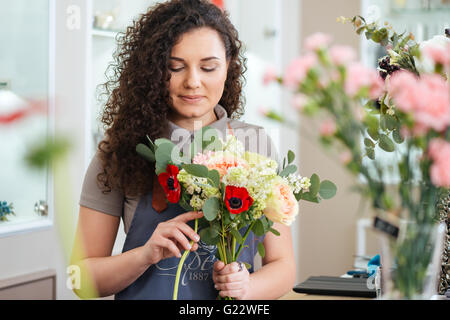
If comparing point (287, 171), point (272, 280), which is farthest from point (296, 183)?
point (272, 280)

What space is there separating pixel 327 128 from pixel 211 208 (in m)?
0.38

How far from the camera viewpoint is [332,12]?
3346 mm

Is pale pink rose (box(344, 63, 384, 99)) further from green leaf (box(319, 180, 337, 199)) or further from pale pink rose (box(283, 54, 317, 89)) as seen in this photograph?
green leaf (box(319, 180, 337, 199))

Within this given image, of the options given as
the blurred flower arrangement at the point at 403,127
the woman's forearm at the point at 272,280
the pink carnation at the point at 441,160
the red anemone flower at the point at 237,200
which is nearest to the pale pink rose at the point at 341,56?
the blurred flower arrangement at the point at 403,127

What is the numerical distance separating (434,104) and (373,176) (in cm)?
11

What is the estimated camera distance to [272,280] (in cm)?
115

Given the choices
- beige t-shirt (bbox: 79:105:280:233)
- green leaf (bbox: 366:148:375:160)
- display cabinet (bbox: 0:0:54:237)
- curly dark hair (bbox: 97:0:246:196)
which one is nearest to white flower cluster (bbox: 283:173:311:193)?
green leaf (bbox: 366:148:375:160)

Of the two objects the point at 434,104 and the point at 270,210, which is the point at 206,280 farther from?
the point at 434,104

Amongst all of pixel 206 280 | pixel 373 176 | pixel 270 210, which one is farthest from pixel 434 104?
pixel 206 280

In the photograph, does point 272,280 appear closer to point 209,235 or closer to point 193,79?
point 209,235

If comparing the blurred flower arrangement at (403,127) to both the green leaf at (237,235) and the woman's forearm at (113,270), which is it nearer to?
the green leaf at (237,235)

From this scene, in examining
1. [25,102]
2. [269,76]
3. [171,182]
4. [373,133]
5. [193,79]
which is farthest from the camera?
[25,102]

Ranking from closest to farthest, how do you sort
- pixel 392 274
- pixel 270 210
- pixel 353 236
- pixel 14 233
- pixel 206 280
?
1. pixel 392 274
2. pixel 270 210
3. pixel 206 280
4. pixel 14 233
5. pixel 353 236

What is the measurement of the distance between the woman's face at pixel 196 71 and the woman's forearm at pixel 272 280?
0.34 m
